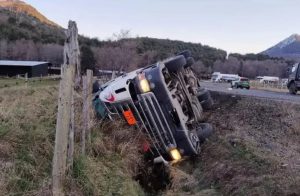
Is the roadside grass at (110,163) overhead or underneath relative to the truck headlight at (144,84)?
underneath

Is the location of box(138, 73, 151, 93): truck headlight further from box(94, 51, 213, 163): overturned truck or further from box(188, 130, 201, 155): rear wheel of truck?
box(188, 130, 201, 155): rear wheel of truck

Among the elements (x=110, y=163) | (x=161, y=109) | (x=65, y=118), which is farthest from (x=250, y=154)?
(x=65, y=118)

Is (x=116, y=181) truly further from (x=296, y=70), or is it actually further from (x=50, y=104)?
(x=296, y=70)

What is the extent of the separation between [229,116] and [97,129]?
6.34 meters

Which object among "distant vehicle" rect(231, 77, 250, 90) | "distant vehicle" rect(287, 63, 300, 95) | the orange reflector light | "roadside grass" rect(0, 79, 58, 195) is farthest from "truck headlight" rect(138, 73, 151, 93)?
"distant vehicle" rect(231, 77, 250, 90)

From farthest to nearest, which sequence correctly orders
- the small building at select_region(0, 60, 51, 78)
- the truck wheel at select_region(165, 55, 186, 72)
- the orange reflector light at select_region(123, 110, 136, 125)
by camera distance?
the small building at select_region(0, 60, 51, 78) < the truck wheel at select_region(165, 55, 186, 72) < the orange reflector light at select_region(123, 110, 136, 125)

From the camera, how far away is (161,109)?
30.1 feet

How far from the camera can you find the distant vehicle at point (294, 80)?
1121 inches

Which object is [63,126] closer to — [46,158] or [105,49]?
[46,158]

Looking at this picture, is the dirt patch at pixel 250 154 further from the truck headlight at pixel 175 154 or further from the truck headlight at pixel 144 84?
the truck headlight at pixel 144 84

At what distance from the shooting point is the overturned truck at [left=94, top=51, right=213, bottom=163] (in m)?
9.17

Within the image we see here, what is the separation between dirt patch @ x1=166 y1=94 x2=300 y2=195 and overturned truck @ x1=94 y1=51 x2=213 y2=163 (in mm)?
699

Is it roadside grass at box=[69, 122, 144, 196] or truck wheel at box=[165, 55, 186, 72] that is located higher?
truck wheel at box=[165, 55, 186, 72]

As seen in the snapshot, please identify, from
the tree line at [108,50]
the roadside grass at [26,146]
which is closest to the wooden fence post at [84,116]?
the roadside grass at [26,146]
